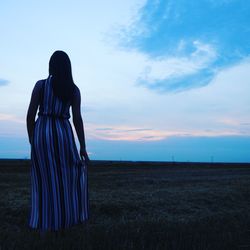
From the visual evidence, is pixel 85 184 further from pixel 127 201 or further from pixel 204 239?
pixel 127 201

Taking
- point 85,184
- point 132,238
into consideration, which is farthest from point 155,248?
point 85,184

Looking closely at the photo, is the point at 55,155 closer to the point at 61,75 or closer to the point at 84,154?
the point at 84,154

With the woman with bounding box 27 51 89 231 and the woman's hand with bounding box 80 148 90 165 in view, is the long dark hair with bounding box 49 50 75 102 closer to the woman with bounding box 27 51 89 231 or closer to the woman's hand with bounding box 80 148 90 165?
the woman with bounding box 27 51 89 231

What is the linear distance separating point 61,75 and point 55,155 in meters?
0.78

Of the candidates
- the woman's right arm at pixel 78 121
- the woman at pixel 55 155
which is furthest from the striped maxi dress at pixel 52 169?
the woman's right arm at pixel 78 121

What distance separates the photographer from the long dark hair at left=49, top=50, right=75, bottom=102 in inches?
177

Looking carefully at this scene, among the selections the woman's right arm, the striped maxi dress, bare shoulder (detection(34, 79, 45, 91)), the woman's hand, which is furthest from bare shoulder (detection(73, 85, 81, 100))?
the woman's hand

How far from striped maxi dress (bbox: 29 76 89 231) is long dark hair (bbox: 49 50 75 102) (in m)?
0.06

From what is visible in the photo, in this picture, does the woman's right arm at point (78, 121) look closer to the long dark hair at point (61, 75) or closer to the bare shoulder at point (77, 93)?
the bare shoulder at point (77, 93)

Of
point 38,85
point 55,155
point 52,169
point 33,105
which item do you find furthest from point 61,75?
point 52,169

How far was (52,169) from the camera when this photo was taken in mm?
4445

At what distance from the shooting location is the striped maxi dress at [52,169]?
4430 millimetres

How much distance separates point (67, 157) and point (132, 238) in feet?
3.79

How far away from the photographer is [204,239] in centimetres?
496
